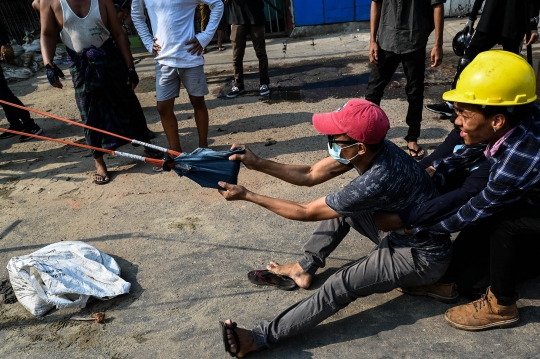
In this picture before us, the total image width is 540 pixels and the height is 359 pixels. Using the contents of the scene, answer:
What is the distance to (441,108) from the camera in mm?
5051

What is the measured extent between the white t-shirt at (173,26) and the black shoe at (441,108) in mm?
2592

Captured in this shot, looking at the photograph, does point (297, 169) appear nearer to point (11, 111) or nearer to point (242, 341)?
point (242, 341)

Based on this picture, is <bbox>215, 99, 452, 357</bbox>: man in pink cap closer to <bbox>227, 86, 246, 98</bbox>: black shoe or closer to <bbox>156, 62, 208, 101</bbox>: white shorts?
<bbox>156, 62, 208, 101</bbox>: white shorts

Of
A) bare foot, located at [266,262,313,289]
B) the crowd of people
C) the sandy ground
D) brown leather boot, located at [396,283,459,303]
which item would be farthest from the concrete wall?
brown leather boot, located at [396,283,459,303]

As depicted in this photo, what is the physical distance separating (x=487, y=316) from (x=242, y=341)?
4.34 ft

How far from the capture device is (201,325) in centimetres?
268

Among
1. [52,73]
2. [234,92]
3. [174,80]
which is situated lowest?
[234,92]

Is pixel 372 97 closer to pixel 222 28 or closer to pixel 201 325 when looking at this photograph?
pixel 201 325

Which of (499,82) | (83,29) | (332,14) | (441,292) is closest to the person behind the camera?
(499,82)

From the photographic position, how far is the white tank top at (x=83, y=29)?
3949 millimetres

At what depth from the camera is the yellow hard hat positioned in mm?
2082

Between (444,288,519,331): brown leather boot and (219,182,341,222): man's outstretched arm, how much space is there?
91 cm

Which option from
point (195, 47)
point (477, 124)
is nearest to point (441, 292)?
point (477, 124)

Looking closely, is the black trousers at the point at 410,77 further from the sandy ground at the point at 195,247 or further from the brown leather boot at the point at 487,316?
the brown leather boot at the point at 487,316
